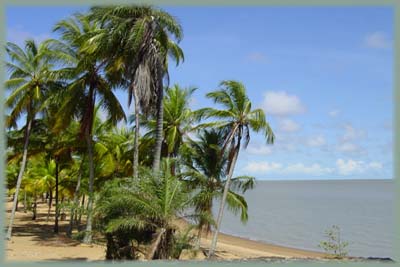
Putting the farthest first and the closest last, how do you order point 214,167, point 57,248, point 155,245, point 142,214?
point 214,167 → point 57,248 → point 142,214 → point 155,245

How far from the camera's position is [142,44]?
16.6 meters

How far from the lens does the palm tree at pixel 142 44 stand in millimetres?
16516

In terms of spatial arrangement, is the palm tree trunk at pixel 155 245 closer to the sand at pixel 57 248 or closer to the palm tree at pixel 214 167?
the sand at pixel 57 248

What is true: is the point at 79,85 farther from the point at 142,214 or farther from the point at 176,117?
the point at 142,214

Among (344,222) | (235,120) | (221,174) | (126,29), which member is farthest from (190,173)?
(344,222)

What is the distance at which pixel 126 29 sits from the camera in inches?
Result: 669

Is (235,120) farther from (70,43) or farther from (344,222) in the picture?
(344,222)

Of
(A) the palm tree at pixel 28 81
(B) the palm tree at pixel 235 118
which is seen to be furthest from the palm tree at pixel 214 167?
(A) the palm tree at pixel 28 81

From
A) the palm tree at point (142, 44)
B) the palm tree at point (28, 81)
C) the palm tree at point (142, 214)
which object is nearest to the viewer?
the palm tree at point (142, 214)

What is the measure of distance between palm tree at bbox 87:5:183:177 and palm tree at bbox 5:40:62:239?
4.14 metres

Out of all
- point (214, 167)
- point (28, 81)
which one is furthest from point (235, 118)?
point (28, 81)

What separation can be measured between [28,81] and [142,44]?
7.21 metres

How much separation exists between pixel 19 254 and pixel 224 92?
36.9 ft

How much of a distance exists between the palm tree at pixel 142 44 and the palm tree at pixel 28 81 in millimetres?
4138
